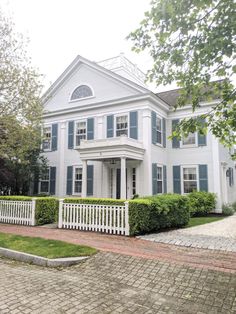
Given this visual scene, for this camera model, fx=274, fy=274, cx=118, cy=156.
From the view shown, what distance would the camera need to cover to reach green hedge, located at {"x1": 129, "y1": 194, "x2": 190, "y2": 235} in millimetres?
8773

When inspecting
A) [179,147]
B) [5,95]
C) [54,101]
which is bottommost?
[179,147]

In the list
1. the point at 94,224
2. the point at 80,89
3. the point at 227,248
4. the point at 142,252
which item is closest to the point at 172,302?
the point at 142,252

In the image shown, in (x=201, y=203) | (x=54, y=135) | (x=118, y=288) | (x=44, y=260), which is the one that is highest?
(x=54, y=135)

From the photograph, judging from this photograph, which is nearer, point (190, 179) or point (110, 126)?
point (190, 179)

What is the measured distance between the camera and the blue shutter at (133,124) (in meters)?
16.4

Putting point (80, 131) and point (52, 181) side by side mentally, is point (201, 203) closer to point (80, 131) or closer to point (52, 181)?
point (80, 131)

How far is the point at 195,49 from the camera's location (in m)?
4.50

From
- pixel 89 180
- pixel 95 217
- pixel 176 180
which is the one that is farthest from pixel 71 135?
pixel 95 217

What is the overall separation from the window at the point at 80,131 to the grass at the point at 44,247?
34.5ft

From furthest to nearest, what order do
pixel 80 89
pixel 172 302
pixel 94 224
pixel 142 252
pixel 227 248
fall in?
1. pixel 80 89
2. pixel 94 224
3. pixel 227 248
4. pixel 142 252
5. pixel 172 302

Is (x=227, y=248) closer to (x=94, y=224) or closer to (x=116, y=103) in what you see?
(x=94, y=224)

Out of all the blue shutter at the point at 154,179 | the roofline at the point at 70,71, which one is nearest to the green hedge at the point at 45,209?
the blue shutter at the point at 154,179

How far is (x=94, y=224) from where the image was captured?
9.55 m

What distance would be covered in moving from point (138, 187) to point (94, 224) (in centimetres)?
663
